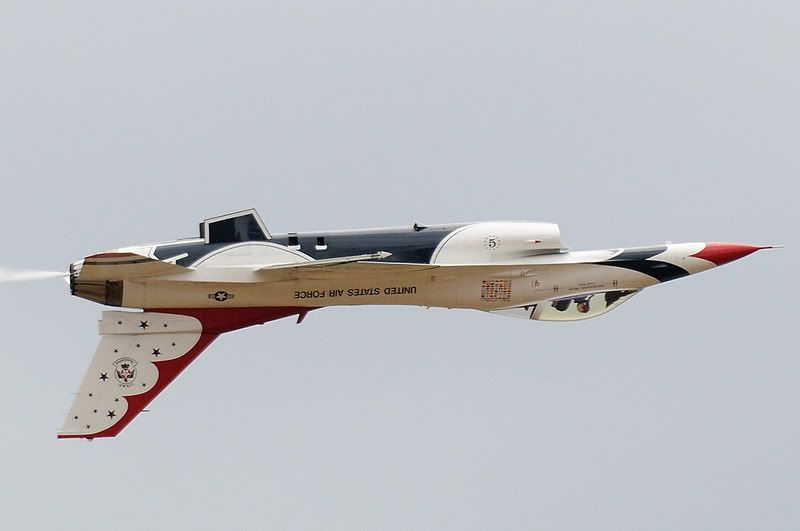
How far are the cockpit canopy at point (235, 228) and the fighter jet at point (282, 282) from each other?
0.07ft

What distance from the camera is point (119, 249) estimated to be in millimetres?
38219

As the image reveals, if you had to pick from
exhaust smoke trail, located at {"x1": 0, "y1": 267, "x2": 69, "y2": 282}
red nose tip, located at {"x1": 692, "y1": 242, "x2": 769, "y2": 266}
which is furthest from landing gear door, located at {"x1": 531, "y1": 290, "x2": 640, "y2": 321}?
exhaust smoke trail, located at {"x1": 0, "y1": 267, "x2": 69, "y2": 282}

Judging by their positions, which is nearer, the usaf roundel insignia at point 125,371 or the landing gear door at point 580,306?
the usaf roundel insignia at point 125,371

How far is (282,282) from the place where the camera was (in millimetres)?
38719

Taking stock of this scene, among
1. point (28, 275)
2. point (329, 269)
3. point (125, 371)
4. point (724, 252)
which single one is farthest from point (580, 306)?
point (28, 275)

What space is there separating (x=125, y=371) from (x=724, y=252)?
43.4ft

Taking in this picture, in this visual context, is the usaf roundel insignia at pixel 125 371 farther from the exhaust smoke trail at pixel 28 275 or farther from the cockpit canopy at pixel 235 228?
the cockpit canopy at pixel 235 228

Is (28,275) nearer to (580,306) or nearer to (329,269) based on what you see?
(329,269)

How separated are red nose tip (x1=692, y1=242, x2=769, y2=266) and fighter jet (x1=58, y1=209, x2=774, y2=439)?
175 cm

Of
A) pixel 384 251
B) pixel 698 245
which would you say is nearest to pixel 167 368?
pixel 384 251

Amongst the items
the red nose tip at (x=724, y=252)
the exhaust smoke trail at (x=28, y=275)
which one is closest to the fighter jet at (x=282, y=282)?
the exhaust smoke trail at (x=28, y=275)

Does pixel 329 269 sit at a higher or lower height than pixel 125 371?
higher

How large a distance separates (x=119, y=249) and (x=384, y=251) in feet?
17.8

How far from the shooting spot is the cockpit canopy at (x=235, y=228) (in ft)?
126
